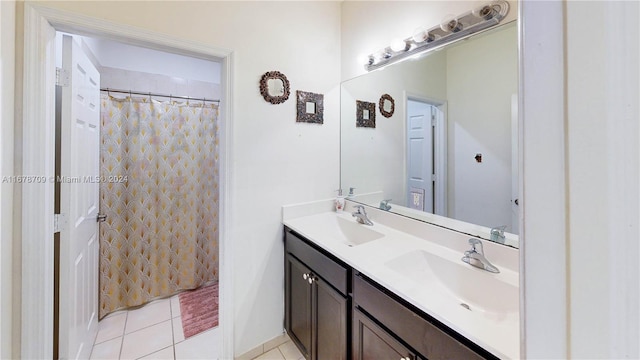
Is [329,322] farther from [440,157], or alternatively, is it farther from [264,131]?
[264,131]

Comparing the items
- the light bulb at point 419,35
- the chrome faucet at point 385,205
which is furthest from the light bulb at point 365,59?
the chrome faucet at point 385,205

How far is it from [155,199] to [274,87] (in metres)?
1.58

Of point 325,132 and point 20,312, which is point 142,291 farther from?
point 325,132

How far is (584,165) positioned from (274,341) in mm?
1982

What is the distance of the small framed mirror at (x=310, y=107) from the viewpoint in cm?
184

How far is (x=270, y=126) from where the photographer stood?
172 cm

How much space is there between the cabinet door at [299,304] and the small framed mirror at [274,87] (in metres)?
1.08

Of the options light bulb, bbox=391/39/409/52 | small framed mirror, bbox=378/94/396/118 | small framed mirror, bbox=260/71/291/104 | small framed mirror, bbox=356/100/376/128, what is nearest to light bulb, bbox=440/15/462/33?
light bulb, bbox=391/39/409/52

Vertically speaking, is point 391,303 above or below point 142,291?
above

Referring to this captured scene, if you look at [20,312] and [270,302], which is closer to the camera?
[20,312]

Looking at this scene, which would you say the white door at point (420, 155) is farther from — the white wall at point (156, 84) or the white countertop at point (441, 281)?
the white wall at point (156, 84)

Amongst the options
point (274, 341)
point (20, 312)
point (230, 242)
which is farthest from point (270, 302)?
point (20, 312)

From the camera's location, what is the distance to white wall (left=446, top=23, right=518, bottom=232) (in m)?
1.16

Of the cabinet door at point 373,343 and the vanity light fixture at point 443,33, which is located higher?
the vanity light fixture at point 443,33
